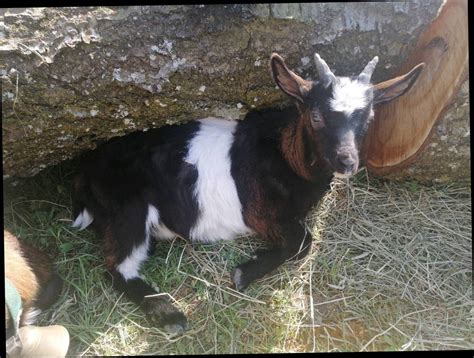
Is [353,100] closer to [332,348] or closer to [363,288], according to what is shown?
[363,288]

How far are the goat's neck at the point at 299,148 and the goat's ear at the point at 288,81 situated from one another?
7 centimetres

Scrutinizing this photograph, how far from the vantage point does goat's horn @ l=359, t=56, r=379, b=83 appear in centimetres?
175

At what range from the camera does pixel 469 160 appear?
6.77ft

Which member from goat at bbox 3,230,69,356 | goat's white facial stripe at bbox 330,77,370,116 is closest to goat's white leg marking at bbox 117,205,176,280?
goat at bbox 3,230,69,356

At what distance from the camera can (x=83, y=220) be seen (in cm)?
205

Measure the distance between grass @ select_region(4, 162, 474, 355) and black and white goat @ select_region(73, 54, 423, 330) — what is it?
0.05 metres

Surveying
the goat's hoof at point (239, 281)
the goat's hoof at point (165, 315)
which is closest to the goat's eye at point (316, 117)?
the goat's hoof at point (239, 281)

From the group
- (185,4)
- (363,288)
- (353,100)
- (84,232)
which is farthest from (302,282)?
(185,4)

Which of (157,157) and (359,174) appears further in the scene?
(359,174)

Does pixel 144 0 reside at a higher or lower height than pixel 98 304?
higher

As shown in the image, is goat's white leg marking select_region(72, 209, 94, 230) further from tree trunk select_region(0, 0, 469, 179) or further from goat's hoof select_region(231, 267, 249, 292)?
goat's hoof select_region(231, 267, 249, 292)

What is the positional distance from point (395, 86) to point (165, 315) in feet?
3.23

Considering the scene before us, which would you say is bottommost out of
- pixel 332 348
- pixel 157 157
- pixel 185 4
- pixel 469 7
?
pixel 332 348

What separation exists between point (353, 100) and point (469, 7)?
51 centimetres
